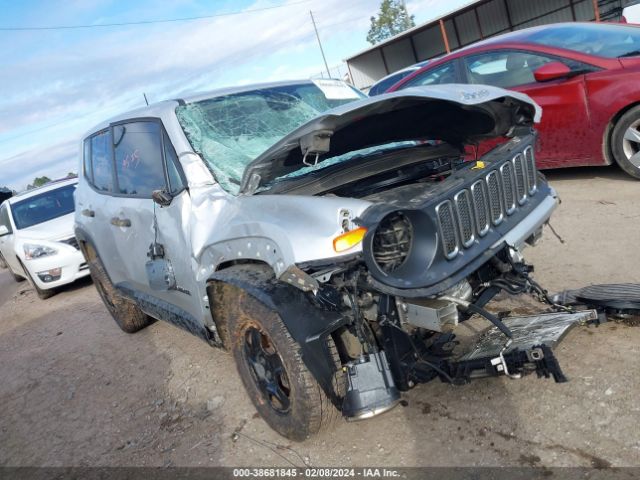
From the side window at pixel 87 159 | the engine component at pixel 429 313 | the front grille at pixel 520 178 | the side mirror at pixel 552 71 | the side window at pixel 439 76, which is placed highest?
the side window at pixel 87 159

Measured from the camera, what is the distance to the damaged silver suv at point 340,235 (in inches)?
87.5

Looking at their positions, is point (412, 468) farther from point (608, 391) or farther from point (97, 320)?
point (97, 320)

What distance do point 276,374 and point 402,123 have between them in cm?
153

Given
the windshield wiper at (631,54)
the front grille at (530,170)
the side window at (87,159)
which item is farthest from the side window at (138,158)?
the windshield wiper at (631,54)

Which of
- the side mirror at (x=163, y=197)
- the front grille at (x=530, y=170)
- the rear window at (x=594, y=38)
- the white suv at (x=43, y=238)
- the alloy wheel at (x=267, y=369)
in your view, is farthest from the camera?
the white suv at (x=43, y=238)

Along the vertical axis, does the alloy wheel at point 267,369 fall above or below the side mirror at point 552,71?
below

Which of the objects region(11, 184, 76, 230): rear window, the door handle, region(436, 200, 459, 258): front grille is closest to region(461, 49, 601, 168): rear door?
region(436, 200, 459, 258): front grille

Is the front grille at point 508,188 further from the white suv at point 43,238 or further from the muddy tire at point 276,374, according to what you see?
the white suv at point 43,238

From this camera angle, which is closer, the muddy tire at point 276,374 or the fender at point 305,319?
the fender at point 305,319

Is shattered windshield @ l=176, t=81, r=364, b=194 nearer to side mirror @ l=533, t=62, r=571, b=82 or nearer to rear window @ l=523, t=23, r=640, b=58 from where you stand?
side mirror @ l=533, t=62, r=571, b=82

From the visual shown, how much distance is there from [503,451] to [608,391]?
619 mm

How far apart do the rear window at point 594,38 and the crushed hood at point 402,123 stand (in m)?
2.96

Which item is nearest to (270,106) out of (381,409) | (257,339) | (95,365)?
(257,339)

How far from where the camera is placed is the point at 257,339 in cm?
277
